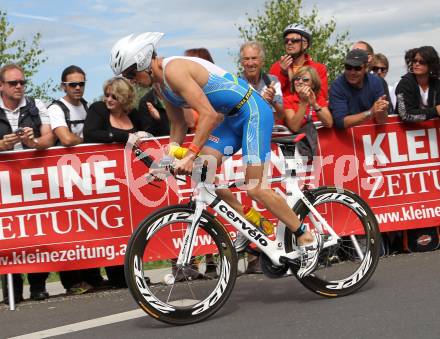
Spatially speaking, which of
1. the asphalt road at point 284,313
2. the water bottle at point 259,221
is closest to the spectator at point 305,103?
the asphalt road at point 284,313

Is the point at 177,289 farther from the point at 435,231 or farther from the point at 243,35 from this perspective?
the point at 243,35

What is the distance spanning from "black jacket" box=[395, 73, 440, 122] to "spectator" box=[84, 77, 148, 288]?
9.07 ft

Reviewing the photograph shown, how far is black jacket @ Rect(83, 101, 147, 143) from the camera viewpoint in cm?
798

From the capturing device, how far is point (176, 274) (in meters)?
6.02

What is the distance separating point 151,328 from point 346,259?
67.8 inches

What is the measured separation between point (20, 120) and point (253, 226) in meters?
2.77

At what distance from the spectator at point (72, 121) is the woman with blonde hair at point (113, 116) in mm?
188

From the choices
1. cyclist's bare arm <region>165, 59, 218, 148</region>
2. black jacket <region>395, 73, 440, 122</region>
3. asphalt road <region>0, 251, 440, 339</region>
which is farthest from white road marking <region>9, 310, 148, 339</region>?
black jacket <region>395, 73, 440, 122</region>

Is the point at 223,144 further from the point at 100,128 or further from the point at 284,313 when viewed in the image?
the point at 100,128

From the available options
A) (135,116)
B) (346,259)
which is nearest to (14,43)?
(135,116)

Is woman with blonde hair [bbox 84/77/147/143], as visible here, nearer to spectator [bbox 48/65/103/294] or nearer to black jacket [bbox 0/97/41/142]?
spectator [bbox 48/65/103/294]

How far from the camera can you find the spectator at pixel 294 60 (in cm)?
879

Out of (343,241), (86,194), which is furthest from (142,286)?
(86,194)

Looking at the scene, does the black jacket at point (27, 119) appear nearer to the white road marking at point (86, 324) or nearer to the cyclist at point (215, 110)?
the cyclist at point (215, 110)
